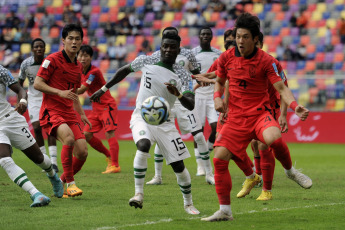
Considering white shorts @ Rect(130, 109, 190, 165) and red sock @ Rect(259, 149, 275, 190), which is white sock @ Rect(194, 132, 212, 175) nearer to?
red sock @ Rect(259, 149, 275, 190)

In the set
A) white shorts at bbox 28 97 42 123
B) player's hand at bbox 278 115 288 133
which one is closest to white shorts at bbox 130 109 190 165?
player's hand at bbox 278 115 288 133

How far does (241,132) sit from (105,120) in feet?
20.7

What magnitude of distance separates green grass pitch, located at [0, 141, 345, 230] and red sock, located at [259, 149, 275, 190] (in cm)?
29

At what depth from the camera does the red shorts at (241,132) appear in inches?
290

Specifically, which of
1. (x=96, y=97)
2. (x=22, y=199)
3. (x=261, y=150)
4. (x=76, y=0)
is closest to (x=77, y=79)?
(x=96, y=97)

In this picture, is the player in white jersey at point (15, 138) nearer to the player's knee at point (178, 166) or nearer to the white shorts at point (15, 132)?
the white shorts at point (15, 132)

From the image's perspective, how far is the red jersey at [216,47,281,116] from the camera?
7594 millimetres

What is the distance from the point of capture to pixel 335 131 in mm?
20812

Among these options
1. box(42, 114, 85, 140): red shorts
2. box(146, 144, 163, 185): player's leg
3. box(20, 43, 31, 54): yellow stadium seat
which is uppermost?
box(42, 114, 85, 140): red shorts

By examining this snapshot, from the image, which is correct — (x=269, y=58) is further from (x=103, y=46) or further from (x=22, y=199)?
(x=103, y=46)

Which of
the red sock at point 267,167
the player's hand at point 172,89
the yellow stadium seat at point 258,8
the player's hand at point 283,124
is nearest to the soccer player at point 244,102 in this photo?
the player's hand at point 172,89

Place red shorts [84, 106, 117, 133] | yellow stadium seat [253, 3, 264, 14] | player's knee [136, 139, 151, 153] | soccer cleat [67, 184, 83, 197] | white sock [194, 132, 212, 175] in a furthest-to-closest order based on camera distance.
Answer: yellow stadium seat [253, 3, 264, 14] < red shorts [84, 106, 117, 133] < white sock [194, 132, 212, 175] < soccer cleat [67, 184, 83, 197] < player's knee [136, 139, 151, 153]

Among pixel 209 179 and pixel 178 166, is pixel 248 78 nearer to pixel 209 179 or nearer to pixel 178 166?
pixel 178 166

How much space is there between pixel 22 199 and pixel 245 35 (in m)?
3.88
